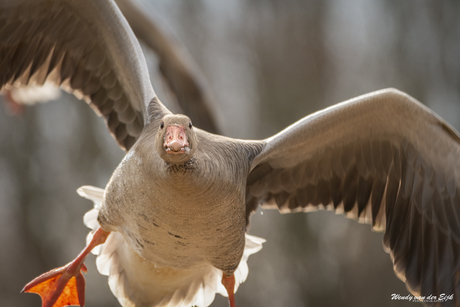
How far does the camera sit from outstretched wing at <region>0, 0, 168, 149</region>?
300cm

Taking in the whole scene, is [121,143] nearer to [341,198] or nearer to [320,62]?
[341,198]

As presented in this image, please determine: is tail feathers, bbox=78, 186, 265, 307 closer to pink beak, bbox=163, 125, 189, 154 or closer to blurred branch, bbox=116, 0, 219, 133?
blurred branch, bbox=116, 0, 219, 133

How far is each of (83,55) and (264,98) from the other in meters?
5.54

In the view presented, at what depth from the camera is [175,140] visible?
Answer: 1.99 m

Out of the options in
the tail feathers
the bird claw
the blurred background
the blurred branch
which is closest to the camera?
the bird claw

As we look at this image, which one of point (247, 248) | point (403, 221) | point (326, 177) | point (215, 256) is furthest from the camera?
point (247, 248)

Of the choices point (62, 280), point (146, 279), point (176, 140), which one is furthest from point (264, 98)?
point (176, 140)

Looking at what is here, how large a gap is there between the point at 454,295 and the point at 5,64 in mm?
3169

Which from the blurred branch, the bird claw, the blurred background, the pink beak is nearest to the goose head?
the pink beak

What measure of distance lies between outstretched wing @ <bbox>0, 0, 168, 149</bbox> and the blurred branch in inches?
30.4

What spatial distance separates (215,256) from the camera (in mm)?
2783

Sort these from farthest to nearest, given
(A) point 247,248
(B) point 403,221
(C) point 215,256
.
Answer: (A) point 247,248
(B) point 403,221
(C) point 215,256

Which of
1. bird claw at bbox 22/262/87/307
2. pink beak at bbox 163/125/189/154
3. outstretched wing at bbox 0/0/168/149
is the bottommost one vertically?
bird claw at bbox 22/262/87/307

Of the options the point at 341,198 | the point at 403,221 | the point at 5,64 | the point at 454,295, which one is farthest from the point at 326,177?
the point at 5,64
